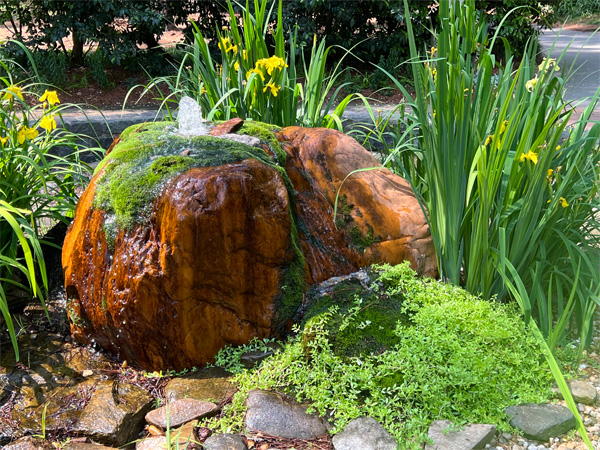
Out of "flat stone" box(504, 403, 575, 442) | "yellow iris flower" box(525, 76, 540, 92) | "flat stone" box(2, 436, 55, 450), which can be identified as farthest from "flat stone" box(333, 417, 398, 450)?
"yellow iris flower" box(525, 76, 540, 92)

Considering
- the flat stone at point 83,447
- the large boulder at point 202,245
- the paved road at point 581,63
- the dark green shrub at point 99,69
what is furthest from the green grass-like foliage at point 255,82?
the dark green shrub at point 99,69

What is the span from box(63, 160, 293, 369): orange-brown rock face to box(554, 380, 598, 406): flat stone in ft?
4.80

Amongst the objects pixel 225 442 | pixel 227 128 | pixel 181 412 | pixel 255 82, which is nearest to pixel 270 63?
pixel 255 82

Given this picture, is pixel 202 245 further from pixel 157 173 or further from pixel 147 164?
pixel 147 164

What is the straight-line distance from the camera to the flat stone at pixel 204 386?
2727 millimetres

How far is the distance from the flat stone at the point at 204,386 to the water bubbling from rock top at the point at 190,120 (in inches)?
55.1

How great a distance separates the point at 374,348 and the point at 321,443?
0.55 meters

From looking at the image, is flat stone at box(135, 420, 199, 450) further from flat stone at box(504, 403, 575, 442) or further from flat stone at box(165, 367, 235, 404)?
flat stone at box(504, 403, 575, 442)

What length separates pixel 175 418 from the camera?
8.39 ft

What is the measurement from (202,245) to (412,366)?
1.15m

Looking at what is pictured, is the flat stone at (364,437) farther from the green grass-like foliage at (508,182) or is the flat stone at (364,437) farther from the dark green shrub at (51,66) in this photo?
the dark green shrub at (51,66)

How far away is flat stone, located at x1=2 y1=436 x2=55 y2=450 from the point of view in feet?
8.05

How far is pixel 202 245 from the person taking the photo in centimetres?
281

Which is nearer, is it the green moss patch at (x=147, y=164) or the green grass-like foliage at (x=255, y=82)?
the green moss patch at (x=147, y=164)
